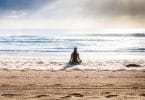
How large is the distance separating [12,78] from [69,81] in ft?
8.32

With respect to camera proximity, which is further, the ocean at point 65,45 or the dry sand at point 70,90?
the ocean at point 65,45

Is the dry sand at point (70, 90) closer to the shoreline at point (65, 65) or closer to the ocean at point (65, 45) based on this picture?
the shoreline at point (65, 65)

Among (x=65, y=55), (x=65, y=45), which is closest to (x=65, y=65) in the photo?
(x=65, y=55)

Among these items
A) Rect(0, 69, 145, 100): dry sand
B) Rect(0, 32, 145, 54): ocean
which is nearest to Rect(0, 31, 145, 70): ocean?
Rect(0, 32, 145, 54): ocean

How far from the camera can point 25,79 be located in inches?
500

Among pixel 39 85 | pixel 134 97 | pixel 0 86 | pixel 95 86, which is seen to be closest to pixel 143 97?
pixel 134 97

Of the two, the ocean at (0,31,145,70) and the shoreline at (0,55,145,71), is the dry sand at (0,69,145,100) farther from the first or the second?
the ocean at (0,31,145,70)

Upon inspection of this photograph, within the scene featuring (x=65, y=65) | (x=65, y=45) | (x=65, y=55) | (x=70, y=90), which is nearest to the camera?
(x=70, y=90)

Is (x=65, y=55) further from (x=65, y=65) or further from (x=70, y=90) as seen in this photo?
(x=70, y=90)

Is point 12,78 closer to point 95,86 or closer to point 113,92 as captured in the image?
point 95,86

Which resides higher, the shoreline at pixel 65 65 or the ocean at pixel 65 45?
the ocean at pixel 65 45

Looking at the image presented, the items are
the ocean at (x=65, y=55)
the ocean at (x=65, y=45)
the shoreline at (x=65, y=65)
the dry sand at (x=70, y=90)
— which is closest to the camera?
the dry sand at (x=70, y=90)

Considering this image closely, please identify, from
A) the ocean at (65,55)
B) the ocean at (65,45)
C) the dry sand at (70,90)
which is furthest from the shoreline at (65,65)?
the ocean at (65,45)

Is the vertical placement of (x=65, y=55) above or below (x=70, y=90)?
above
